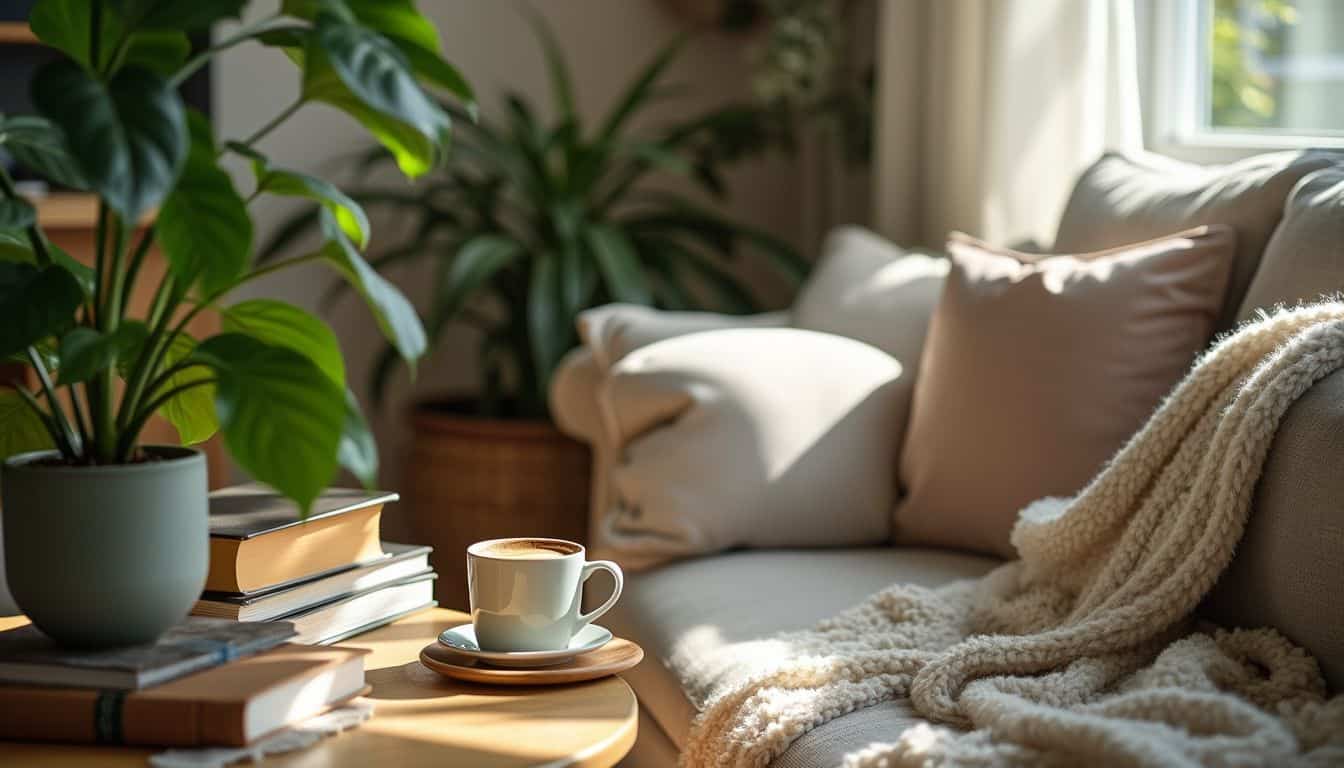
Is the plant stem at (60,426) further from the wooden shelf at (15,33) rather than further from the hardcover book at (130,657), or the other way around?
the wooden shelf at (15,33)

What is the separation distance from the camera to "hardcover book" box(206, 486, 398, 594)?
1.18m

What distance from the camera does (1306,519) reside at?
4.10 feet

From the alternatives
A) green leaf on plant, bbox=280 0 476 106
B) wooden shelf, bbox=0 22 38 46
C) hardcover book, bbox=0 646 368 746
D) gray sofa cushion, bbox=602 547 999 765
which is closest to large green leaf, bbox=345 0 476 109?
Result: green leaf on plant, bbox=280 0 476 106

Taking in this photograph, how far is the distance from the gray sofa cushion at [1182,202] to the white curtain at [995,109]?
34 cm

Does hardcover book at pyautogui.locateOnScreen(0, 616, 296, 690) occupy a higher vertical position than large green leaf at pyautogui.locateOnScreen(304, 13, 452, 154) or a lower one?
lower

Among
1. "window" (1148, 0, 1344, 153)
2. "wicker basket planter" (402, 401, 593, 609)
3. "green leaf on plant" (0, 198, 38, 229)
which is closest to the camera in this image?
"green leaf on plant" (0, 198, 38, 229)

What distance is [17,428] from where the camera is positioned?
1158 millimetres

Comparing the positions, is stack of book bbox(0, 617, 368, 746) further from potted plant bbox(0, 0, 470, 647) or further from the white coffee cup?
the white coffee cup

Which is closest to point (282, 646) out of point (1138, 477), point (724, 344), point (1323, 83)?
point (1138, 477)

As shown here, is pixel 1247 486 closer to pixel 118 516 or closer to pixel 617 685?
pixel 617 685

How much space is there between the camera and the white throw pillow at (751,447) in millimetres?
1881

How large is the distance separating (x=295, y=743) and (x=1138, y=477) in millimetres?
850

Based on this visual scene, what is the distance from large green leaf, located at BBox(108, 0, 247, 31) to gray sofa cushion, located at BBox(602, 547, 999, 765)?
2.80 ft

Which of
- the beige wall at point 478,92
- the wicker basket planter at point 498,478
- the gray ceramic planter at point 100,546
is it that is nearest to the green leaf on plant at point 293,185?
the gray ceramic planter at point 100,546
